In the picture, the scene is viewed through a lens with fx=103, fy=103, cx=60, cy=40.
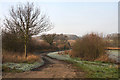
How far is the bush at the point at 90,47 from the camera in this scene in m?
14.8

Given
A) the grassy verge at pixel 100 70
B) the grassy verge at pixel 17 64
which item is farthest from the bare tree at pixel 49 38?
the grassy verge at pixel 100 70

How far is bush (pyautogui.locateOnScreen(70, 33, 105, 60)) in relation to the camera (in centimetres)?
1482

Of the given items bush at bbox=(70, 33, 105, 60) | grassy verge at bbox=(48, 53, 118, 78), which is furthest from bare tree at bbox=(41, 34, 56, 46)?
grassy verge at bbox=(48, 53, 118, 78)

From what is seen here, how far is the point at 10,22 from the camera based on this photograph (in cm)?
1267

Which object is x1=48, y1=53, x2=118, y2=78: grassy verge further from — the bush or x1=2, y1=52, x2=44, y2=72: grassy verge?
the bush

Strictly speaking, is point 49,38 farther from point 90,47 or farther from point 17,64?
point 17,64

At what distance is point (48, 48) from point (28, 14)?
91.9 ft

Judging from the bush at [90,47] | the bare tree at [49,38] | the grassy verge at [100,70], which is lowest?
the grassy verge at [100,70]

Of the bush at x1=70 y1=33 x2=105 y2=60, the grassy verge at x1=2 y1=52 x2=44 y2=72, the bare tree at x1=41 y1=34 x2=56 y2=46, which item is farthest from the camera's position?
the bare tree at x1=41 y1=34 x2=56 y2=46

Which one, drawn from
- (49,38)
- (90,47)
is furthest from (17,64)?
(49,38)

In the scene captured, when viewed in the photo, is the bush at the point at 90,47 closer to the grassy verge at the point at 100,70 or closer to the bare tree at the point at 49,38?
the grassy verge at the point at 100,70

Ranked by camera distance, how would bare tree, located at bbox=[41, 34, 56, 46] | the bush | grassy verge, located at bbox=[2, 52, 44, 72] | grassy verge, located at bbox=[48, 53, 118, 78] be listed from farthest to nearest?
1. bare tree, located at bbox=[41, 34, 56, 46]
2. the bush
3. grassy verge, located at bbox=[2, 52, 44, 72]
4. grassy verge, located at bbox=[48, 53, 118, 78]

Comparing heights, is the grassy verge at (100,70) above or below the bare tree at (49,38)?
below

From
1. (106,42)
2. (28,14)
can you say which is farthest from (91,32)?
(28,14)
